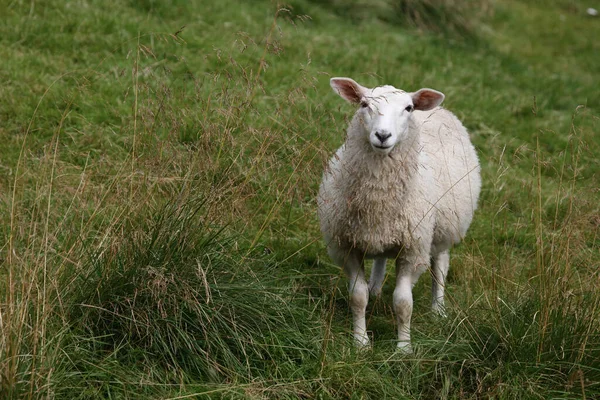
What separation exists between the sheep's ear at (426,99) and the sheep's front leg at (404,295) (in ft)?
2.78

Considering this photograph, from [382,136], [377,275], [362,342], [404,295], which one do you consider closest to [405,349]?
[362,342]

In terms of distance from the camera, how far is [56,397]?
342 centimetres

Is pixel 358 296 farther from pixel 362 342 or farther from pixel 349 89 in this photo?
pixel 349 89

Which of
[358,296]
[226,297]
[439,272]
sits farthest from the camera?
[439,272]

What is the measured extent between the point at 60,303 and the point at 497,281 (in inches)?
86.8

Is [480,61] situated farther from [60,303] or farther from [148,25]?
[60,303]

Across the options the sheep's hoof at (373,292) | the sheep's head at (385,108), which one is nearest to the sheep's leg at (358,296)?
the sheep's hoof at (373,292)

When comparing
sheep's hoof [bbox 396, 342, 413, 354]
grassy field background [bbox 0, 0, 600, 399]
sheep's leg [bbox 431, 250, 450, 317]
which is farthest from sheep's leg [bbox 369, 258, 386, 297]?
sheep's hoof [bbox 396, 342, 413, 354]

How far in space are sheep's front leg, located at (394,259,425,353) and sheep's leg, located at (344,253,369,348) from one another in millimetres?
174

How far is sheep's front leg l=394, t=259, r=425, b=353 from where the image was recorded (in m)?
4.59

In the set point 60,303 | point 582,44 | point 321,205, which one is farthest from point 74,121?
point 582,44

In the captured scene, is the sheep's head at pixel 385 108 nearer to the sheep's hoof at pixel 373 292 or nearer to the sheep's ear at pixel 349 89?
the sheep's ear at pixel 349 89

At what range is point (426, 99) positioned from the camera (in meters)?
4.67

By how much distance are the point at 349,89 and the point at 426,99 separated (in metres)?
0.42
